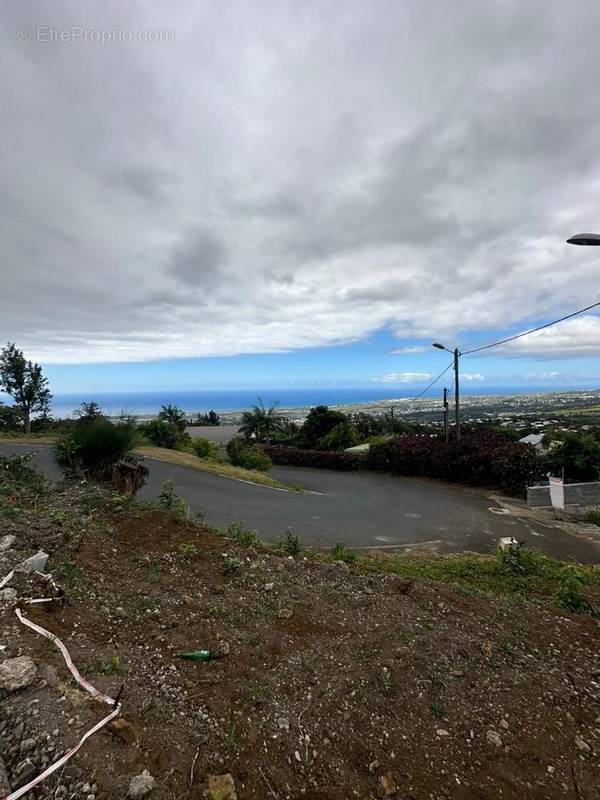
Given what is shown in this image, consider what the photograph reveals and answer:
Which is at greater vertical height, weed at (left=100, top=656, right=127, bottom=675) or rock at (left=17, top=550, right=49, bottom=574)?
rock at (left=17, top=550, right=49, bottom=574)

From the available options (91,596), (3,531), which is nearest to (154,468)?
(3,531)

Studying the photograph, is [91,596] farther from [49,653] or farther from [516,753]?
[516,753]

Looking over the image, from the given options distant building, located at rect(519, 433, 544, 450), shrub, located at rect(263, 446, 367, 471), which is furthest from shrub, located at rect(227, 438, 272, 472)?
distant building, located at rect(519, 433, 544, 450)

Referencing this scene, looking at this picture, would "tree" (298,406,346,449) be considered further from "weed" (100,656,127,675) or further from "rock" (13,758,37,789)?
"rock" (13,758,37,789)

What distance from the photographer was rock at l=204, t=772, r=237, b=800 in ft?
6.14

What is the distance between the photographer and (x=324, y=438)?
28938mm

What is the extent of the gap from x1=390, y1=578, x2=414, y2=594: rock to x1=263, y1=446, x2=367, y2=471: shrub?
1682 cm

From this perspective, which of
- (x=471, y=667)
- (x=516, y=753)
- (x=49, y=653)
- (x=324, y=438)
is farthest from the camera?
(x=324, y=438)

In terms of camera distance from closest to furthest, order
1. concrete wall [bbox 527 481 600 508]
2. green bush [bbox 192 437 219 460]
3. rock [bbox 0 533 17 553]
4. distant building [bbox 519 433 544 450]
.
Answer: rock [bbox 0 533 17 553], concrete wall [bbox 527 481 600 508], distant building [bbox 519 433 544 450], green bush [bbox 192 437 219 460]

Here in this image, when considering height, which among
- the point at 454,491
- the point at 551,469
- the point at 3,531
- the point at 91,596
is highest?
the point at 3,531

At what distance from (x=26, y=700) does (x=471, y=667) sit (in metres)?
2.92

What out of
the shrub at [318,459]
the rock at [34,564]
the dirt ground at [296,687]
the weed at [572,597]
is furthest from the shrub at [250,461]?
the rock at [34,564]

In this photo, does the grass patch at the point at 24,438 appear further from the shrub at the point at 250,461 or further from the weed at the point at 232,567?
the weed at the point at 232,567

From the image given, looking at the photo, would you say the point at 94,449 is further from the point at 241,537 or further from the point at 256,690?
the point at 256,690
